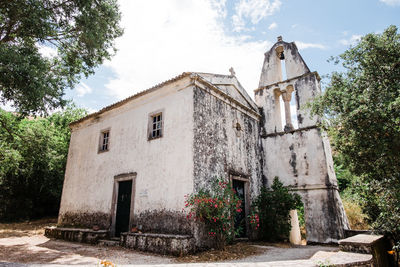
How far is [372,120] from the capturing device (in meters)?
6.82

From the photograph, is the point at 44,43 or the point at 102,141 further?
the point at 102,141

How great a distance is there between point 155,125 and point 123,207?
Answer: 338 cm

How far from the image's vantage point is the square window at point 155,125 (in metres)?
9.53

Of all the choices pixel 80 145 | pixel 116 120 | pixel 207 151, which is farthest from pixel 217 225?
pixel 80 145

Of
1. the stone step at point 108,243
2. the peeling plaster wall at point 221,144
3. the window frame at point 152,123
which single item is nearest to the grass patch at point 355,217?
the peeling plaster wall at point 221,144

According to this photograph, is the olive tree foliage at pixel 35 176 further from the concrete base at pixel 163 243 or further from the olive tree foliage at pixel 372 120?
the olive tree foliage at pixel 372 120

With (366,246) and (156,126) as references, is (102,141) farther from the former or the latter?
(366,246)

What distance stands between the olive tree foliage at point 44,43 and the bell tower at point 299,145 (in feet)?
25.4

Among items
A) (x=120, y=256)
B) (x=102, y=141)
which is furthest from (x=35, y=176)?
(x=120, y=256)

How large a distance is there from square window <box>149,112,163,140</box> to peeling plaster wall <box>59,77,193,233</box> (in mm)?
210

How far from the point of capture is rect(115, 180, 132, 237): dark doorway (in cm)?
937

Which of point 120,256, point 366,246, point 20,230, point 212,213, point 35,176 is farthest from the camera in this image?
point 35,176

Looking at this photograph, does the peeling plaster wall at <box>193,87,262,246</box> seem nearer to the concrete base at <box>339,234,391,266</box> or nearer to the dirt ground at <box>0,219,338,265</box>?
the dirt ground at <box>0,219,338,265</box>

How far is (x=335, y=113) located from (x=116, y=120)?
8.79 metres
